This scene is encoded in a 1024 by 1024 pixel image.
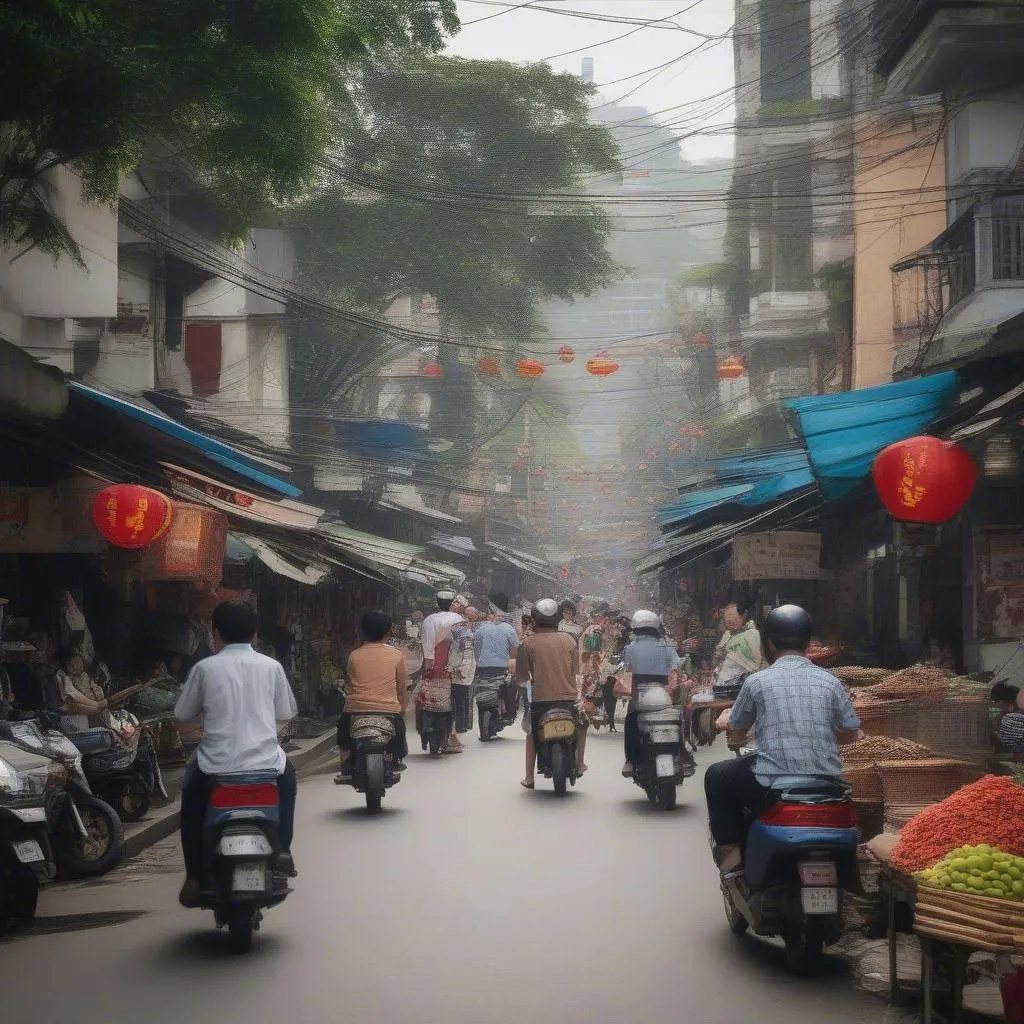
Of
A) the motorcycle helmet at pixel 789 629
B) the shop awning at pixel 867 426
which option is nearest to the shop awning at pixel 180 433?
the shop awning at pixel 867 426

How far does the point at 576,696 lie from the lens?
47.4 feet

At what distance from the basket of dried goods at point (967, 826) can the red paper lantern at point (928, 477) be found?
4.95m

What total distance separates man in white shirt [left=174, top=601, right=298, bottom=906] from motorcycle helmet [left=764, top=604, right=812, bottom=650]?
2421 mm

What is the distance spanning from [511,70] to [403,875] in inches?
1057

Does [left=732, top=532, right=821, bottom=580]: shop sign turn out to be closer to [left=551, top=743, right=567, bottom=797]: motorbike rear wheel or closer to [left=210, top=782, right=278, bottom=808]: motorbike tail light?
[left=551, top=743, right=567, bottom=797]: motorbike rear wheel

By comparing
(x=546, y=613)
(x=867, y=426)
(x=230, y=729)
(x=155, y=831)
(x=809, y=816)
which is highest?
(x=867, y=426)

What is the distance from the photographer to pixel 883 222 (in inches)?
1037

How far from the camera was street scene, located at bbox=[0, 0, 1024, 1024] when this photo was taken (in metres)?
6.93

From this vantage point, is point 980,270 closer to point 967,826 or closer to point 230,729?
point 230,729

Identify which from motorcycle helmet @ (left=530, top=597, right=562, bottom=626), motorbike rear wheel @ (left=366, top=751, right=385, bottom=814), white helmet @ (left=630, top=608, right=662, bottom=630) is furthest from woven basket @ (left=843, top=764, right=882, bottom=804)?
white helmet @ (left=630, top=608, right=662, bottom=630)

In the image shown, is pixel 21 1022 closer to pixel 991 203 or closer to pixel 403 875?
pixel 403 875

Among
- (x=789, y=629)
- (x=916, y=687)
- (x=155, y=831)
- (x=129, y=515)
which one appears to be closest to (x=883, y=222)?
(x=129, y=515)

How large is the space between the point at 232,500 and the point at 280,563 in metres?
1.00

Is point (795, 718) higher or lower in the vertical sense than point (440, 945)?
higher
